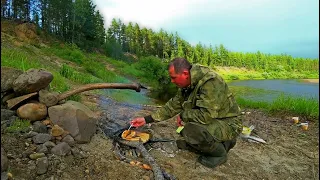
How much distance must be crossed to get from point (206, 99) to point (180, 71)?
450 mm

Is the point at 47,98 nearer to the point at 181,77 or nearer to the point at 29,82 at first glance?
the point at 29,82

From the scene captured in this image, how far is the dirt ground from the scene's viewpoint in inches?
114

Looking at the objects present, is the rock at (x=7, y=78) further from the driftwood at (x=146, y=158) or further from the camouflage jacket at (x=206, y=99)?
the camouflage jacket at (x=206, y=99)

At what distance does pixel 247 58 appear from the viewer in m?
101

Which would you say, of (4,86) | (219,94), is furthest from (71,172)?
(219,94)

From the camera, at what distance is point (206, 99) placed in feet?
10.8

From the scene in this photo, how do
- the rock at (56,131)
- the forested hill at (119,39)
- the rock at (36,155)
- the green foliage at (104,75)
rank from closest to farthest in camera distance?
the rock at (36,155), the rock at (56,131), the green foliage at (104,75), the forested hill at (119,39)

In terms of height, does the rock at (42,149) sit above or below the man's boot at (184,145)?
above

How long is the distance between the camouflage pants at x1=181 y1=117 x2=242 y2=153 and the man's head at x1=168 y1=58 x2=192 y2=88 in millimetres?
525

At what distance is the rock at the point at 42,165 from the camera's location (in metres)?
2.68

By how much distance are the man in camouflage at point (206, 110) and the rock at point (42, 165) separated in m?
1.25

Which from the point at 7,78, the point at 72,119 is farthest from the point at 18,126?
the point at 7,78

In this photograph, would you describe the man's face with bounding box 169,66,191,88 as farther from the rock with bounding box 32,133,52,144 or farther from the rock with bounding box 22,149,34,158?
the rock with bounding box 22,149,34,158

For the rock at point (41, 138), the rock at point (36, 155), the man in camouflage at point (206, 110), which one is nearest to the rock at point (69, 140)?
the rock at point (41, 138)
